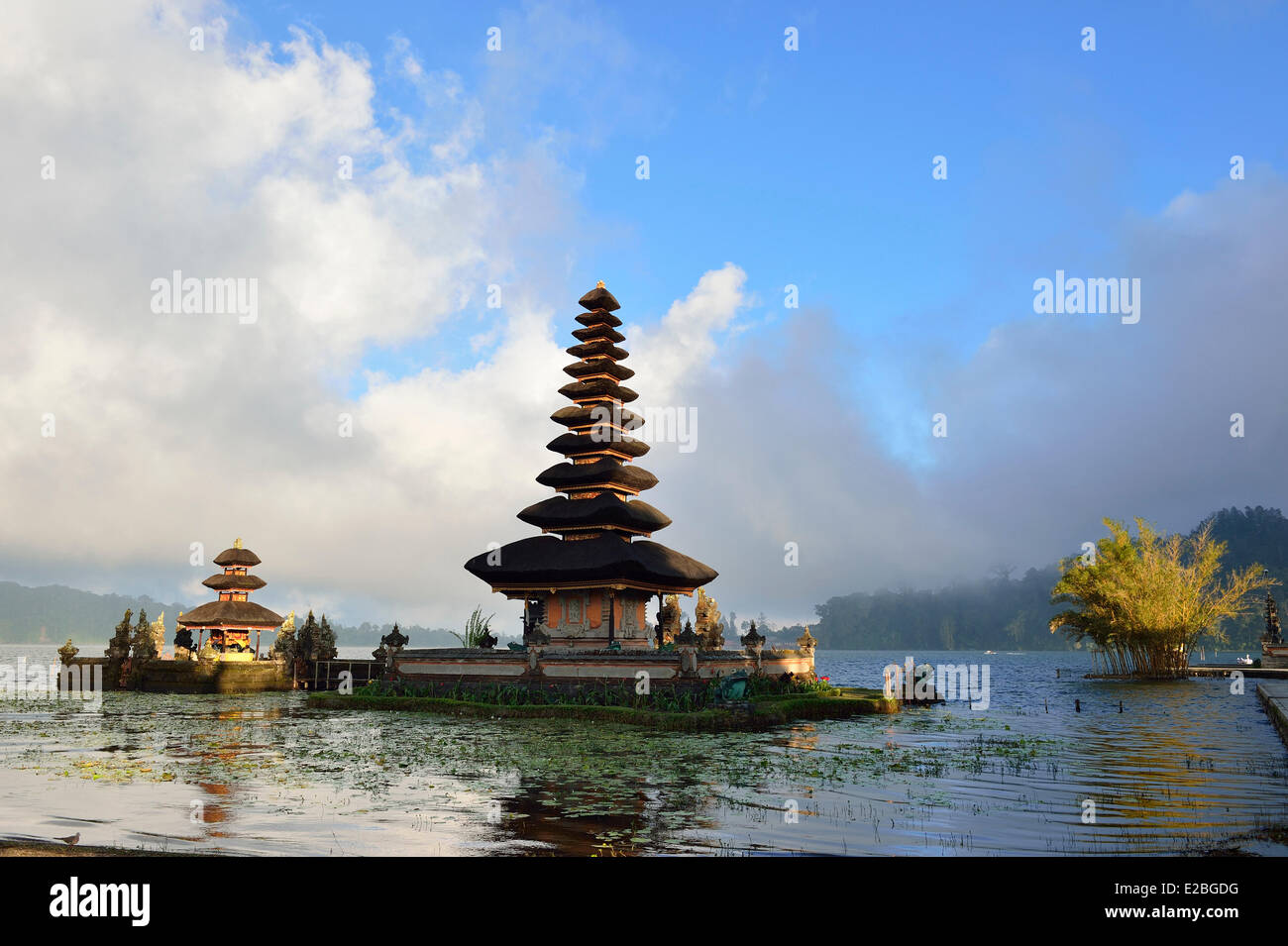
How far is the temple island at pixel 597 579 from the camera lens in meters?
35.8

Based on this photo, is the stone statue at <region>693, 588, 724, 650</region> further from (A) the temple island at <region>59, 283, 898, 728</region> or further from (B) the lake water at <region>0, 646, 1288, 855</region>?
(B) the lake water at <region>0, 646, 1288, 855</region>

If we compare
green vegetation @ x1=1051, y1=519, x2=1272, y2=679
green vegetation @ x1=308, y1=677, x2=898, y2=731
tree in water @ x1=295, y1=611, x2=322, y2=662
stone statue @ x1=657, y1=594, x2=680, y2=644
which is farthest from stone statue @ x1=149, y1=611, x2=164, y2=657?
green vegetation @ x1=1051, y1=519, x2=1272, y2=679

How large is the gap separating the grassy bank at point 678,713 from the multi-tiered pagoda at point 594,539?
4980 millimetres

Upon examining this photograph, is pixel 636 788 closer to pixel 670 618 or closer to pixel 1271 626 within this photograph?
pixel 670 618

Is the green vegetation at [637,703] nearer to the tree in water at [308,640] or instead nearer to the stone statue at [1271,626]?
the tree in water at [308,640]

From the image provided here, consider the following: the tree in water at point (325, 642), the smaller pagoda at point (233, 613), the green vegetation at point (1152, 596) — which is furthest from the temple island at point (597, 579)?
the green vegetation at point (1152, 596)

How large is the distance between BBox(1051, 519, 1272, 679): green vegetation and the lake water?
3275 centimetres

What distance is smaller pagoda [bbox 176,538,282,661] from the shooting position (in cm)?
5497
